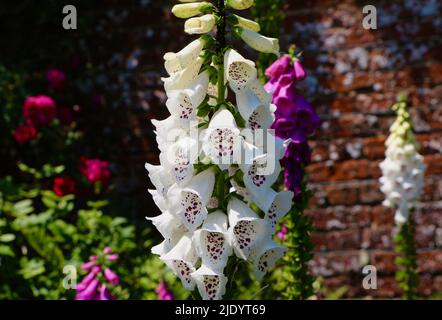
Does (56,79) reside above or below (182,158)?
above

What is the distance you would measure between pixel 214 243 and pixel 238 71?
42 centimetres

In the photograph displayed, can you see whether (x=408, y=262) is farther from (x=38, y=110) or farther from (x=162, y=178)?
(x=38, y=110)

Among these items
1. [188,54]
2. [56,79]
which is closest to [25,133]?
[56,79]

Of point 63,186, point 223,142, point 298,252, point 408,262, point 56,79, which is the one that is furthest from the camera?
point 56,79

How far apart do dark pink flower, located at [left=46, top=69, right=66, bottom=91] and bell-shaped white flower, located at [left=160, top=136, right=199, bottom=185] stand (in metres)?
2.45

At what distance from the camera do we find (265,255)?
1565 mm

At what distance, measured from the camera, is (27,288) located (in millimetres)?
2916

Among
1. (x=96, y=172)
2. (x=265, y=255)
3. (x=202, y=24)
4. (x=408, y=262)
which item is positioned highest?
(x=202, y=24)

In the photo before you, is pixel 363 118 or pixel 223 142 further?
pixel 363 118

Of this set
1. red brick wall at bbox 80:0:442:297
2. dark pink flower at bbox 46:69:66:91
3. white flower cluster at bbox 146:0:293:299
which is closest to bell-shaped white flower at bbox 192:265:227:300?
white flower cluster at bbox 146:0:293:299

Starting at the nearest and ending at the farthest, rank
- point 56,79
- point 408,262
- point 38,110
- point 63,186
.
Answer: point 408,262 < point 63,186 < point 38,110 < point 56,79

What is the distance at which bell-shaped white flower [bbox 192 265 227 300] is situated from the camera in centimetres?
149

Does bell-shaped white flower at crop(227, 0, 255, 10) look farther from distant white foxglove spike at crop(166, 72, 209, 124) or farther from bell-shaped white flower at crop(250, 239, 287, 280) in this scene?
bell-shaped white flower at crop(250, 239, 287, 280)
